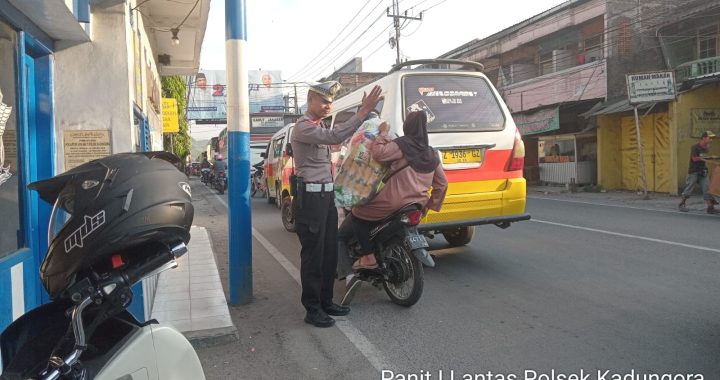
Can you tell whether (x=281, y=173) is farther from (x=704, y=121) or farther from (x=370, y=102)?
(x=704, y=121)

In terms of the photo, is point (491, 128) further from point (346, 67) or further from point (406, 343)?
point (346, 67)

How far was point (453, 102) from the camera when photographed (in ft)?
19.6

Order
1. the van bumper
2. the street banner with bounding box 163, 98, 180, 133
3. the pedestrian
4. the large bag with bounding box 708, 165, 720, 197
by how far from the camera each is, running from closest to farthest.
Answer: the van bumper, the large bag with bounding box 708, 165, 720, 197, the pedestrian, the street banner with bounding box 163, 98, 180, 133

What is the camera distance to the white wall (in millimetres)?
3834

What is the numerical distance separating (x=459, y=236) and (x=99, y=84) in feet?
16.0

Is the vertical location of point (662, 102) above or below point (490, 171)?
above

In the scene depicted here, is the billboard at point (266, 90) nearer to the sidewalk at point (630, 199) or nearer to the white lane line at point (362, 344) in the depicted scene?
the sidewalk at point (630, 199)

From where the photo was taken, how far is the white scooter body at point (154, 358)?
1528 mm

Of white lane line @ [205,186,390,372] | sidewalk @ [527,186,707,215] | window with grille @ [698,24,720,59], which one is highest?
window with grille @ [698,24,720,59]

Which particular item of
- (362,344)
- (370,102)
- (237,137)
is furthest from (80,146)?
(362,344)

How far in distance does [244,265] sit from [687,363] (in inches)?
134

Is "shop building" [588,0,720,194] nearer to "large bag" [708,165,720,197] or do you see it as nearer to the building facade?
the building facade

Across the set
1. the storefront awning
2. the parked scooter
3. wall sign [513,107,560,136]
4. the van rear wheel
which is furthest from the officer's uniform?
wall sign [513,107,560,136]

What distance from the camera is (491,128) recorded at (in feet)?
19.6
